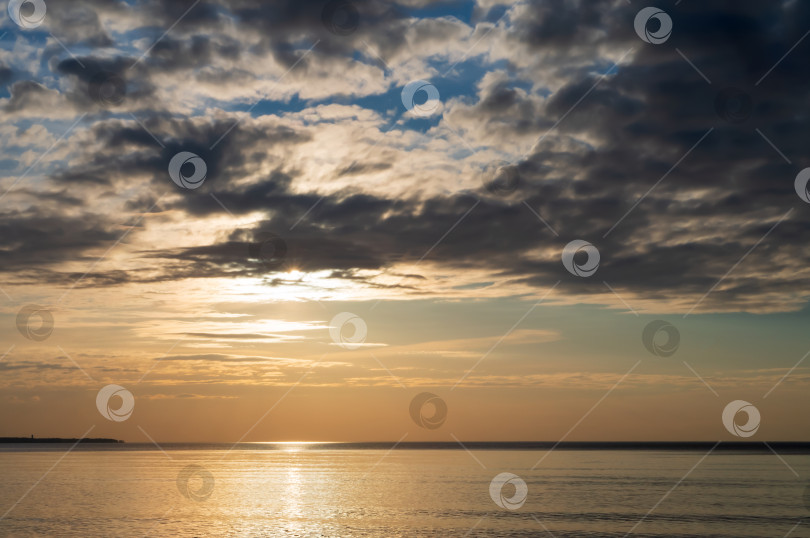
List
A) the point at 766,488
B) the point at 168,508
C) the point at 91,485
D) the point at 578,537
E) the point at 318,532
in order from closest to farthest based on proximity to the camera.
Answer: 1. the point at 578,537
2. the point at 318,532
3. the point at 168,508
4. the point at 766,488
5. the point at 91,485

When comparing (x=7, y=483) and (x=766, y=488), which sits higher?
(x=766, y=488)

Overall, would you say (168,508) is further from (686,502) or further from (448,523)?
(686,502)

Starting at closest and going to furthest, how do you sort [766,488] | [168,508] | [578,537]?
[578,537]
[168,508]
[766,488]

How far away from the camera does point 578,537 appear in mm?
46781

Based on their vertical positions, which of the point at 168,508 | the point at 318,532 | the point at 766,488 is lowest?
the point at 318,532

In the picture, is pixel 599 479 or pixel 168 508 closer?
pixel 168 508

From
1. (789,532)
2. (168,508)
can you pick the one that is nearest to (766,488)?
(789,532)

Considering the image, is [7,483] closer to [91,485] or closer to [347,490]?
[91,485]

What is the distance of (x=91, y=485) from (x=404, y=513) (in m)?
50.8

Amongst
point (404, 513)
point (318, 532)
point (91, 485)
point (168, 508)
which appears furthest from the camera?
point (91, 485)

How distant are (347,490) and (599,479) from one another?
1542 inches

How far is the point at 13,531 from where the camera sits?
161 feet

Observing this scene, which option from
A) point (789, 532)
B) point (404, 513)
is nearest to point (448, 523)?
point (404, 513)

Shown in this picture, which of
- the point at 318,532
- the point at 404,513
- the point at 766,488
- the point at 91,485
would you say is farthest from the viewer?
the point at 91,485
